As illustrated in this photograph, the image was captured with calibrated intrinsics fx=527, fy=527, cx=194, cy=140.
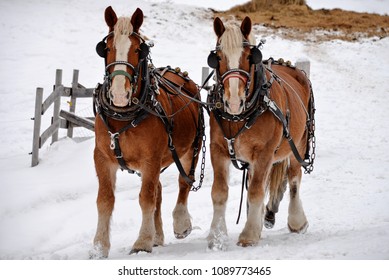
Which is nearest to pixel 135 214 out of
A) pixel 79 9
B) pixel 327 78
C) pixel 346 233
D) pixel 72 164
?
pixel 72 164

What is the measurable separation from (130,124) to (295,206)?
2374 millimetres

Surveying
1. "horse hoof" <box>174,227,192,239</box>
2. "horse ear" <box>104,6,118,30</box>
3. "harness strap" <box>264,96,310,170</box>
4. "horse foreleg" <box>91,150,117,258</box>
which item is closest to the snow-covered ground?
"horse hoof" <box>174,227,192,239</box>

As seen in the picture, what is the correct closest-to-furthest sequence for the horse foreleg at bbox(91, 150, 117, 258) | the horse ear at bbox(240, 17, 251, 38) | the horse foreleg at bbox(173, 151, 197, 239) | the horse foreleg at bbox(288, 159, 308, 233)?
1. the horse ear at bbox(240, 17, 251, 38)
2. the horse foreleg at bbox(91, 150, 117, 258)
3. the horse foreleg at bbox(173, 151, 197, 239)
4. the horse foreleg at bbox(288, 159, 308, 233)

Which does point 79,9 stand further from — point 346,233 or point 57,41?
point 346,233

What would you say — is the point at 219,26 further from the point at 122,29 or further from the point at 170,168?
the point at 170,168

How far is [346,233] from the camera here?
515 centimetres

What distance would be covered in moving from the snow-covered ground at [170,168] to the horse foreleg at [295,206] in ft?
0.62

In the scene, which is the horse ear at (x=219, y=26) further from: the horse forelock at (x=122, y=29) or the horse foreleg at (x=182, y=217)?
the horse foreleg at (x=182, y=217)

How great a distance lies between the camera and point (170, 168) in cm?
891

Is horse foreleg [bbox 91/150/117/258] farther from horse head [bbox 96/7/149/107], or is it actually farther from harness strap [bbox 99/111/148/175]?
horse head [bbox 96/7/149/107]

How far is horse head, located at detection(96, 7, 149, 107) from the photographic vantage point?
4.20 metres

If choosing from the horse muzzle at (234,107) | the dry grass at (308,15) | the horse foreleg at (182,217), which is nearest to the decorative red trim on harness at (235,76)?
the horse muzzle at (234,107)

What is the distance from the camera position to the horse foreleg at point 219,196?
4.84 metres

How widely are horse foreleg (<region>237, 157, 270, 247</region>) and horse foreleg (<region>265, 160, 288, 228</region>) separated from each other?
1.25 meters
